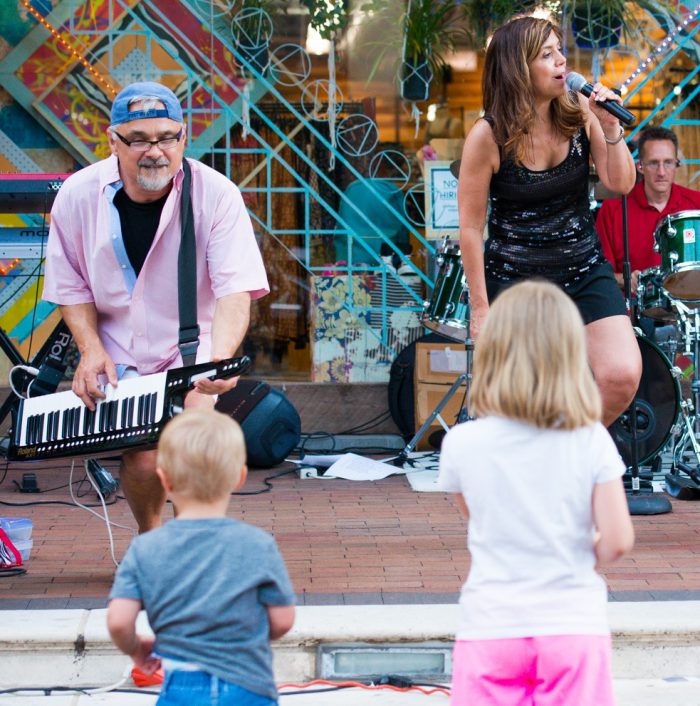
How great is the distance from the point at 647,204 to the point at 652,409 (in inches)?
43.1

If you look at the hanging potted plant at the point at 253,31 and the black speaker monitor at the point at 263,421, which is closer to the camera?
the black speaker monitor at the point at 263,421

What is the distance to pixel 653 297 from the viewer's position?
20.3 ft

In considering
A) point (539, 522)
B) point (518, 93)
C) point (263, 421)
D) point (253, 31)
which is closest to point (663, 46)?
point (253, 31)

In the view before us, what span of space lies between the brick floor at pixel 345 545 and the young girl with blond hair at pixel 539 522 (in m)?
1.58

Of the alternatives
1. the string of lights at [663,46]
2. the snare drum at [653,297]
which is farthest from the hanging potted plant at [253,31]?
the snare drum at [653,297]

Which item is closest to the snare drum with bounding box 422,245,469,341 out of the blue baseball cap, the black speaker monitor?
the black speaker monitor

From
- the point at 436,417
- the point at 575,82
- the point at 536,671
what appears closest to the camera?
the point at 536,671

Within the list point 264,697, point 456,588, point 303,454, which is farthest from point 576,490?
point 303,454

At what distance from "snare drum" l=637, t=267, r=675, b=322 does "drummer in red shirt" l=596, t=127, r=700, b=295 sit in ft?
1.27

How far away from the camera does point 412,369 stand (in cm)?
757

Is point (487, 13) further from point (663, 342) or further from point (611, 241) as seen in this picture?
point (663, 342)

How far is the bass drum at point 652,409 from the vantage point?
6.60 m

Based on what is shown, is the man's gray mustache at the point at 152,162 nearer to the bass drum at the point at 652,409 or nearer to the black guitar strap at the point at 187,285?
the black guitar strap at the point at 187,285

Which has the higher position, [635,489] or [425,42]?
[425,42]
